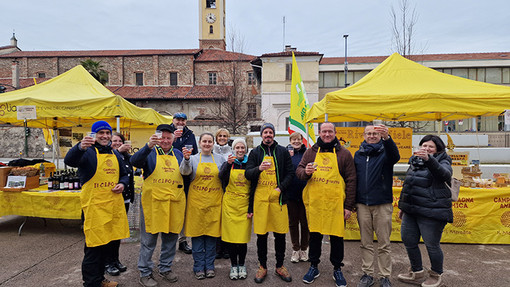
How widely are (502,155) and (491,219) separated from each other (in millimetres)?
15896

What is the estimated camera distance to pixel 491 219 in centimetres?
448

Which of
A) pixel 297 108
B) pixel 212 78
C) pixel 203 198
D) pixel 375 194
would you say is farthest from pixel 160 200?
pixel 212 78

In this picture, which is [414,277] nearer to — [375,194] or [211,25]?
[375,194]

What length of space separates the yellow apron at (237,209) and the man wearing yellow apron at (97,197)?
48.7 inches

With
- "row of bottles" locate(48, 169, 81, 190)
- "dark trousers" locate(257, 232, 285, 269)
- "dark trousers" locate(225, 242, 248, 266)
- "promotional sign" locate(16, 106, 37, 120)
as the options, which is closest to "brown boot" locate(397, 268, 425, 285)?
"dark trousers" locate(257, 232, 285, 269)

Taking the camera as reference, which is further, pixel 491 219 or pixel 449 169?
pixel 491 219

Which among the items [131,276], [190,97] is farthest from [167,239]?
[190,97]

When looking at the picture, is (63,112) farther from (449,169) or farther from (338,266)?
(449,169)

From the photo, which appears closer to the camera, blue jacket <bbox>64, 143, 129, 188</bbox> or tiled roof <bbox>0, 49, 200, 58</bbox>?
blue jacket <bbox>64, 143, 129, 188</bbox>

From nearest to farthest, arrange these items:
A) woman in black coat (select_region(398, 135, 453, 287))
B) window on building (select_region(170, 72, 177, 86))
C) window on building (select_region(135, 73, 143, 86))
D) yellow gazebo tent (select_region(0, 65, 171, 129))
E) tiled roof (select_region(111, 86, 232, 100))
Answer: woman in black coat (select_region(398, 135, 453, 287)) → yellow gazebo tent (select_region(0, 65, 171, 129)) → tiled roof (select_region(111, 86, 232, 100)) → window on building (select_region(170, 72, 177, 86)) → window on building (select_region(135, 73, 143, 86))

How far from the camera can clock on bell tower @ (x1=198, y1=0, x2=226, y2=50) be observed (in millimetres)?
39219

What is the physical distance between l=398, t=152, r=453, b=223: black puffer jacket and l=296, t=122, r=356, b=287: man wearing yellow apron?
0.69 m

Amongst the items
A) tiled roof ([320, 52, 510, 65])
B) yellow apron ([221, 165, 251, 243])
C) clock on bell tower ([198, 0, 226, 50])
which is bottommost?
yellow apron ([221, 165, 251, 243])

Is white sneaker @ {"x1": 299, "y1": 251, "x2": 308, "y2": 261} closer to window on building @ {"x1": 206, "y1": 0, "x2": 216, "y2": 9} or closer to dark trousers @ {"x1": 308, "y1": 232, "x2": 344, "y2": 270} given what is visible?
dark trousers @ {"x1": 308, "y1": 232, "x2": 344, "y2": 270}
